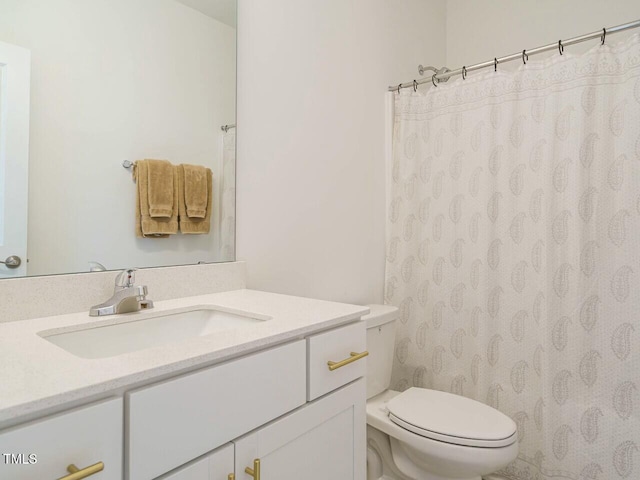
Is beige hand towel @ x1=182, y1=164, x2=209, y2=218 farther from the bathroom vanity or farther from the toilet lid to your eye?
the toilet lid

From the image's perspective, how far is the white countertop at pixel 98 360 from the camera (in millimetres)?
514

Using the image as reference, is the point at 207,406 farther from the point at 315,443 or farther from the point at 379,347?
the point at 379,347

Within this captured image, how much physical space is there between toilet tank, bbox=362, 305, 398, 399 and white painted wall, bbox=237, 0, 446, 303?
0.76 feet

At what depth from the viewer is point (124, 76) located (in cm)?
113

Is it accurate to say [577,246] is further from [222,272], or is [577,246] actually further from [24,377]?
[24,377]

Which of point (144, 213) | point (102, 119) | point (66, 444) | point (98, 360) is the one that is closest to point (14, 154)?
point (102, 119)

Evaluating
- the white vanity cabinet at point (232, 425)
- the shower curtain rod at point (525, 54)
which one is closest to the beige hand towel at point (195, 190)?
the white vanity cabinet at point (232, 425)

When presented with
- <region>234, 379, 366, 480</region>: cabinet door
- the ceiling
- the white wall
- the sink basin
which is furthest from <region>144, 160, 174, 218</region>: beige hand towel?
the white wall

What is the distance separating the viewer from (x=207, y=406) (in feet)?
2.24

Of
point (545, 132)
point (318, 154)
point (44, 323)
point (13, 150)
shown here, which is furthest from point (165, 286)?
point (545, 132)

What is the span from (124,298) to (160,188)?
1.30 ft

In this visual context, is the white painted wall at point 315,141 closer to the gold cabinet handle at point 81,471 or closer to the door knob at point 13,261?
the door knob at point 13,261

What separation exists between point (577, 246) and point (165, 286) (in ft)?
4.86

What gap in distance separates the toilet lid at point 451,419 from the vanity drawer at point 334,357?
461 mm
